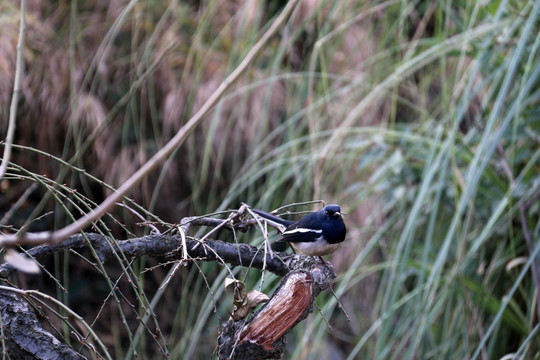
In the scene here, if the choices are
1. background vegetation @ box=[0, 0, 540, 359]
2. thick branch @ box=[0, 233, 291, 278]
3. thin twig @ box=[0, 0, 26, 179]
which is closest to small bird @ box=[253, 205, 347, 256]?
background vegetation @ box=[0, 0, 540, 359]

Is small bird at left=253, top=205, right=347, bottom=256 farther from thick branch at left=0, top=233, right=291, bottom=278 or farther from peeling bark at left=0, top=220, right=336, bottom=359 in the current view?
peeling bark at left=0, top=220, right=336, bottom=359

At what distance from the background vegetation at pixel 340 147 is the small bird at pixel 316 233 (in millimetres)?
147

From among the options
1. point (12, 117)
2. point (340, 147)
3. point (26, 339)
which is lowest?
point (340, 147)

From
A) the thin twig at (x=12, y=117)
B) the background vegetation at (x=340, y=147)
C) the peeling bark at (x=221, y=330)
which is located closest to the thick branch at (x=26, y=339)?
the peeling bark at (x=221, y=330)

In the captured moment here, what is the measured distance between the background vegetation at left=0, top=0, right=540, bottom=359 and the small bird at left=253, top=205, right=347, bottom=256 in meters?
0.15

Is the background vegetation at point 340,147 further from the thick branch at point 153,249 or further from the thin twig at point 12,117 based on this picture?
the thin twig at point 12,117

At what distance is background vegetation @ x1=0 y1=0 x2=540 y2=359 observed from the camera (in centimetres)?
182

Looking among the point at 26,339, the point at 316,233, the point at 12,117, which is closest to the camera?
the point at 12,117

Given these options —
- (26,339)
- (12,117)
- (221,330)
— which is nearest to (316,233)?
(221,330)

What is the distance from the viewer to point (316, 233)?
4.89ft

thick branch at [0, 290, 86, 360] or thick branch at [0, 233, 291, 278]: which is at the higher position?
thick branch at [0, 233, 291, 278]

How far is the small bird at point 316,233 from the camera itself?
1.45 metres

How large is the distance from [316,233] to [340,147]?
0.75m

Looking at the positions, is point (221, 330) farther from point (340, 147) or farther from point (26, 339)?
point (340, 147)
